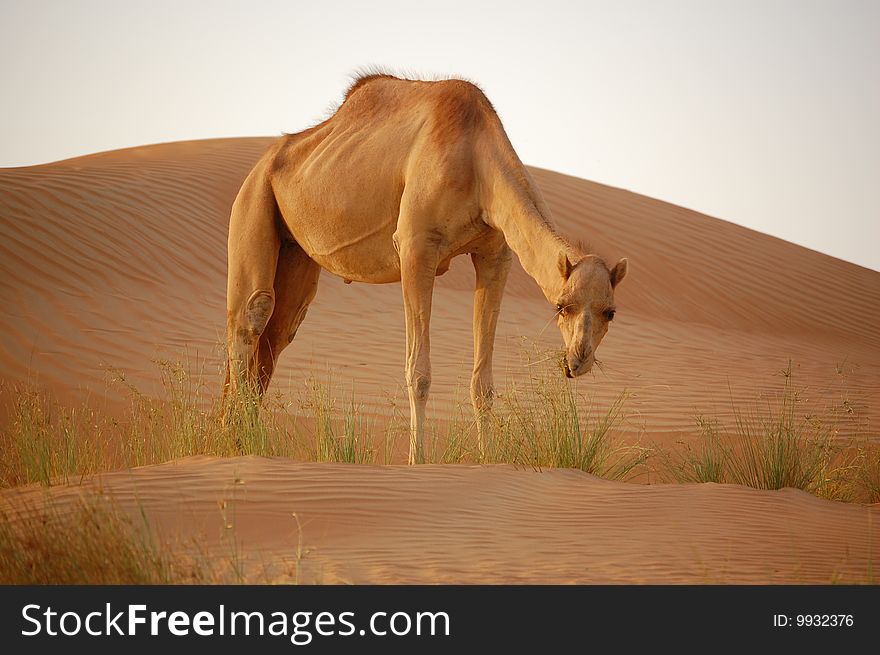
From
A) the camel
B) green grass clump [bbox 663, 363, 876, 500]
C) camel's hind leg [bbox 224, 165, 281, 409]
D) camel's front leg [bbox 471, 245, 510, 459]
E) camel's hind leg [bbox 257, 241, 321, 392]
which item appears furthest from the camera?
camel's hind leg [bbox 257, 241, 321, 392]

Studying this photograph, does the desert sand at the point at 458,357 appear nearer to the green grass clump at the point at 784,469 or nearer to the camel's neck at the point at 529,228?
the green grass clump at the point at 784,469

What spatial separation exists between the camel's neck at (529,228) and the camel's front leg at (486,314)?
495 millimetres

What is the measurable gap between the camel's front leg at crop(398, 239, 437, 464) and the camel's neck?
1.71ft

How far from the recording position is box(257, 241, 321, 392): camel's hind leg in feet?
30.1

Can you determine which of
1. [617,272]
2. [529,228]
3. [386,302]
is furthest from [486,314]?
[386,302]

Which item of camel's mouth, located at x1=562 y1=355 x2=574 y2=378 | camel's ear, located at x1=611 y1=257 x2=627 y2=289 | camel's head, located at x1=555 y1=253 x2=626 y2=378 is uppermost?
camel's ear, located at x1=611 y1=257 x2=627 y2=289

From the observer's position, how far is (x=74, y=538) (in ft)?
13.8

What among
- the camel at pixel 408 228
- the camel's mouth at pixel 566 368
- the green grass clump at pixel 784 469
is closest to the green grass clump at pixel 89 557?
the camel's mouth at pixel 566 368

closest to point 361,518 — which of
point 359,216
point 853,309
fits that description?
point 359,216

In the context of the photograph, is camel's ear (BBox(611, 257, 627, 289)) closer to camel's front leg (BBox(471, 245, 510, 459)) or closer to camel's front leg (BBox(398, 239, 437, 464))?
camel's front leg (BBox(471, 245, 510, 459))

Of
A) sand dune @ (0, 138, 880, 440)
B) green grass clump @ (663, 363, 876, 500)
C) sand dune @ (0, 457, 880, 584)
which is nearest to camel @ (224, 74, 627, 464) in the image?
sand dune @ (0, 457, 880, 584)

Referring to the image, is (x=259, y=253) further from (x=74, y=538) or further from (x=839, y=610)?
(x=839, y=610)

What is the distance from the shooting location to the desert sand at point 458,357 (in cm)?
476

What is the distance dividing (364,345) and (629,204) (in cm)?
1166
